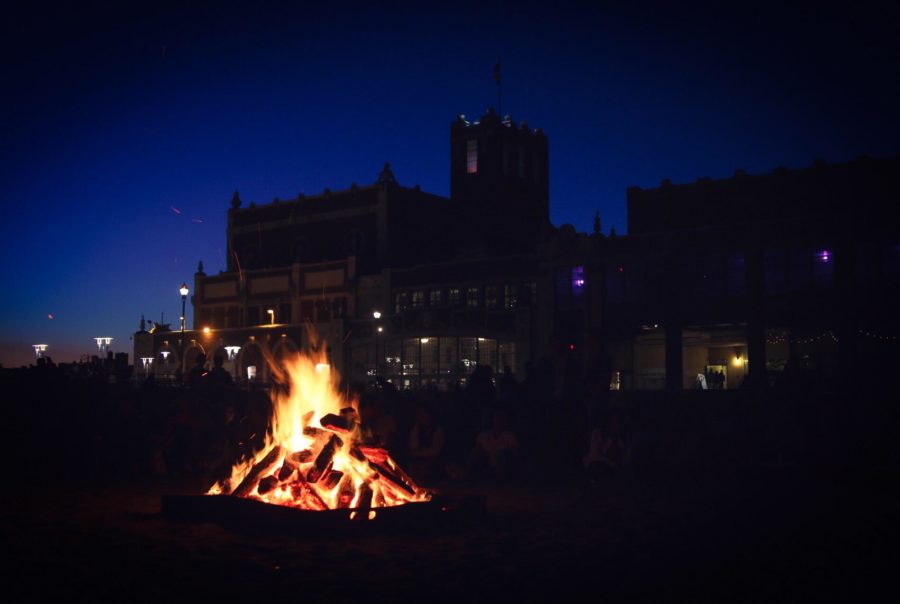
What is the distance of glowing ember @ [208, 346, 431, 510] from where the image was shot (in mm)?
10695

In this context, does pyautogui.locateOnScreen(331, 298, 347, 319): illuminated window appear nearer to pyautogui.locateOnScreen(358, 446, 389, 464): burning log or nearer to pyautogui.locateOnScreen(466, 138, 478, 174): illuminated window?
pyautogui.locateOnScreen(466, 138, 478, 174): illuminated window

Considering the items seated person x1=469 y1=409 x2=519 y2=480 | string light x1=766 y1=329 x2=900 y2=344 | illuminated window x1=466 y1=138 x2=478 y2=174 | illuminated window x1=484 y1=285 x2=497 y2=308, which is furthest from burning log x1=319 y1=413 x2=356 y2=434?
illuminated window x1=466 y1=138 x2=478 y2=174

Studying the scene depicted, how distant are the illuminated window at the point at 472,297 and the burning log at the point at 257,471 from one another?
3571 cm

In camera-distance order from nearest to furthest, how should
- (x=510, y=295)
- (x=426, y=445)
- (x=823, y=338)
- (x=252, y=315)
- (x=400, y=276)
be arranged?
1. (x=426, y=445)
2. (x=823, y=338)
3. (x=510, y=295)
4. (x=400, y=276)
5. (x=252, y=315)

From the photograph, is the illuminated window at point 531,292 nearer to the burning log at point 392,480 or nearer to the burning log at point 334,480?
the burning log at point 392,480

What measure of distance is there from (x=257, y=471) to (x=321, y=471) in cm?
104

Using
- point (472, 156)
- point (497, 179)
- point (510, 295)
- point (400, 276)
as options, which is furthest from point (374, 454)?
point (472, 156)

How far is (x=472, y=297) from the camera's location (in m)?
47.5

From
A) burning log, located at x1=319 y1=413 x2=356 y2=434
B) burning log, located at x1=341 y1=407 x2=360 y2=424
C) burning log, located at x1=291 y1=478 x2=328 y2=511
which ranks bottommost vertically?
burning log, located at x1=291 y1=478 x2=328 y2=511

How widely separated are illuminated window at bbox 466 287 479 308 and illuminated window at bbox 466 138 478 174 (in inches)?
542

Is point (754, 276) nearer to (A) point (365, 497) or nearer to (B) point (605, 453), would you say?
(B) point (605, 453)

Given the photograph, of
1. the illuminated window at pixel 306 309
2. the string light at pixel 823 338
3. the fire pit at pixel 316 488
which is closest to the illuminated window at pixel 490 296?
the string light at pixel 823 338

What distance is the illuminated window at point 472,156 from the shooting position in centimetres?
5869

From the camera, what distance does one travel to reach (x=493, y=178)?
58.5 metres
